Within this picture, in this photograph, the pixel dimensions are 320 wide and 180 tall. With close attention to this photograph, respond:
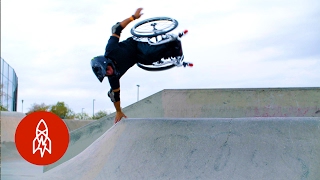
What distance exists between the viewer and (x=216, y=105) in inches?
389

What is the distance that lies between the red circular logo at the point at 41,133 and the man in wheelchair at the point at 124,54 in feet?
3.90

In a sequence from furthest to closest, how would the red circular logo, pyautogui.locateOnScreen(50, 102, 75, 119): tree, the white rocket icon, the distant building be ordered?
pyautogui.locateOnScreen(50, 102, 75, 119): tree → the distant building → the white rocket icon → the red circular logo

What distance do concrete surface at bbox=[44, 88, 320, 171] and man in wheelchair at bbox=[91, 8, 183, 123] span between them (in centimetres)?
328

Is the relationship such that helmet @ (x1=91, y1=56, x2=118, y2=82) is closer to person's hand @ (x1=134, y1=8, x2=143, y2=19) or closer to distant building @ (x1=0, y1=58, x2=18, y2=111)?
person's hand @ (x1=134, y1=8, x2=143, y2=19)

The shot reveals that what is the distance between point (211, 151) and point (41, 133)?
347cm

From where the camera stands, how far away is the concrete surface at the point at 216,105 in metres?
9.44

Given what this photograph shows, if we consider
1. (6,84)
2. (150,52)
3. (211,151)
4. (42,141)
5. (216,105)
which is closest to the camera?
(211,151)

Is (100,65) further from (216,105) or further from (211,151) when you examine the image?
(216,105)

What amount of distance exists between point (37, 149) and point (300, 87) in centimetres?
612

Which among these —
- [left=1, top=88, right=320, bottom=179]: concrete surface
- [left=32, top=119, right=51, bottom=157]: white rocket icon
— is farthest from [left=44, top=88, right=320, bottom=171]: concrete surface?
[left=32, top=119, right=51, bottom=157]: white rocket icon

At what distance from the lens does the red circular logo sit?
6738mm

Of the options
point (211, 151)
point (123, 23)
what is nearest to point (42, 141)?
point (123, 23)

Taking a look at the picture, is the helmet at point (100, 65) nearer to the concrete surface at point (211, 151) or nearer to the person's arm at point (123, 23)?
the person's arm at point (123, 23)

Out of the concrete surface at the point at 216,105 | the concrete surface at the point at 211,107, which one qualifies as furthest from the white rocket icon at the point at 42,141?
the concrete surface at the point at 216,105
